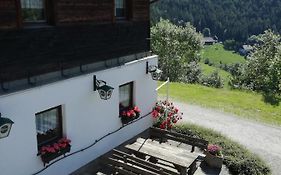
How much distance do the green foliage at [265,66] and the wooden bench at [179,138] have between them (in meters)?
15.3

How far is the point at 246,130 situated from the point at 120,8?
818 cm

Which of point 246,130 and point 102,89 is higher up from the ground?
point 102,89

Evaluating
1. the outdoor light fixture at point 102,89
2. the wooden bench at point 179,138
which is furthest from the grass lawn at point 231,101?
the outdoor light fixture at point 102,89

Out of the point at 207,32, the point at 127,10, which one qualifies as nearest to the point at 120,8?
the point at 127,10

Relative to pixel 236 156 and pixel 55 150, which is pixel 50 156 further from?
pixel 236 156

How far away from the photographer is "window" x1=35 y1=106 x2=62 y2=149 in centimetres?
963

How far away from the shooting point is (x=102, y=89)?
35.4 ft

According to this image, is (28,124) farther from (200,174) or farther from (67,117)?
(200,174)

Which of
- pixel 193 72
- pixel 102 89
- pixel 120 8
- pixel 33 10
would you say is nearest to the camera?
pixel 33 10

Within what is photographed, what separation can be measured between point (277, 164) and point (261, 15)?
103015mm

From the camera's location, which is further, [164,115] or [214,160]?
[164,115]

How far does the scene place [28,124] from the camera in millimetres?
8992

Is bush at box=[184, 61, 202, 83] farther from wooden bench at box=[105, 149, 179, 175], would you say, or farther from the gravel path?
wooden bench at box=[105, 149, 179, 175]

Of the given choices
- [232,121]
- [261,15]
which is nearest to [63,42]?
[232,121]
